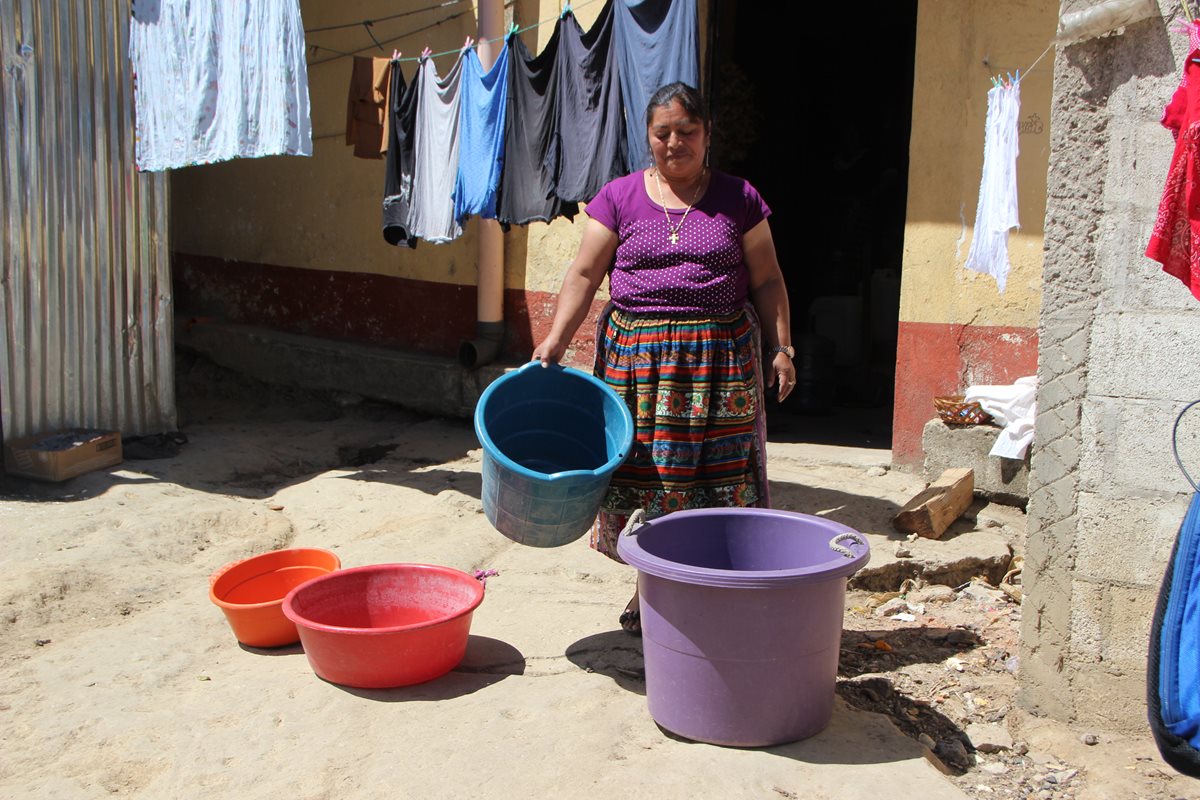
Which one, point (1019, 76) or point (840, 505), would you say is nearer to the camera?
point (1019, 76)

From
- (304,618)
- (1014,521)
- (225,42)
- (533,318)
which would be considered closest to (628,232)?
(304,618)

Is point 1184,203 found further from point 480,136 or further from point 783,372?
point 480,136

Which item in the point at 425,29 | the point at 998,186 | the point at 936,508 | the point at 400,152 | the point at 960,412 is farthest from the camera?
the point at 425,29

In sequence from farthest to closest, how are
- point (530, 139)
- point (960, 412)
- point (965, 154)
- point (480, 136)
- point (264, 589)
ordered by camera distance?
point (480, 136) < point (530, 139) < point (965, 154) < point (960, 412) < point (264, 589)

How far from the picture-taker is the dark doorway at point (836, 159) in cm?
893

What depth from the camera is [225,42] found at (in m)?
5.64

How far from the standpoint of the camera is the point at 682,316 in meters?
3.39

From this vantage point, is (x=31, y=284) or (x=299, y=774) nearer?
(x=299, y=774)

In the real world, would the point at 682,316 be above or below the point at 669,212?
below

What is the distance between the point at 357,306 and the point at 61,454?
300 centimetres

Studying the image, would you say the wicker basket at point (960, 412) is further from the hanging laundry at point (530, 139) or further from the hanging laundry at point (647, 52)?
the hanging laundry at point (530, 139)

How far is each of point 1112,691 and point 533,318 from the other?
464cm

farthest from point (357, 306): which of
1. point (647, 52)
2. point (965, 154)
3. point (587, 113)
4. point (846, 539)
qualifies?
point (846, 539)

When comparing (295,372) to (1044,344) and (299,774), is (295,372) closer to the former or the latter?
(299,774)
